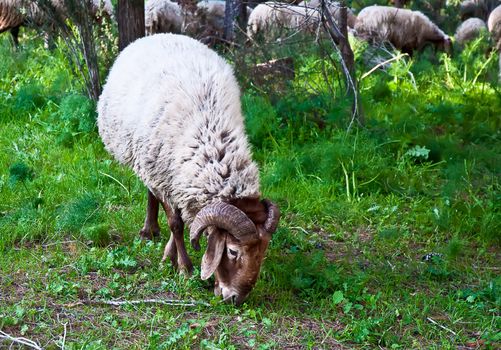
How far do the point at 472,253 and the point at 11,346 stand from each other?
359 centimetres

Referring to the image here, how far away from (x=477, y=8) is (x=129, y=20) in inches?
495

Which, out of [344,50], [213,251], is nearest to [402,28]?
[344,50]

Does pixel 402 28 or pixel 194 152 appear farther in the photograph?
pixel 402 28

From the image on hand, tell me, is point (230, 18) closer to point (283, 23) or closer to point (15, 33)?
point (283, 23)

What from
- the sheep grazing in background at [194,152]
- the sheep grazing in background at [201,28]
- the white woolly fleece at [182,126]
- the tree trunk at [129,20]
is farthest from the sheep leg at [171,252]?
the sheep grazing in background at [201,28]

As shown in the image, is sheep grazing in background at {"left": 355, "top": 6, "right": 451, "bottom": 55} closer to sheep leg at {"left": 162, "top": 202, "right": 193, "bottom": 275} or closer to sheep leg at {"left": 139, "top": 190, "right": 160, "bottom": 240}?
sheep leg at {"left": 139, "top": 190, "right": 160, "bottom": 240}

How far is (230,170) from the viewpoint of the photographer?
4730 mm

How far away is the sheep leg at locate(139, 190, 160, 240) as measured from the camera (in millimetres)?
5863

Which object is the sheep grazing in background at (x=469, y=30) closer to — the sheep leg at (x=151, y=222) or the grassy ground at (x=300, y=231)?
the grassy ground at (x=300, y=231)

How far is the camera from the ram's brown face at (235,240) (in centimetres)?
446

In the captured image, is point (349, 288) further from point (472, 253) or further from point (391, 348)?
point (472, 253)

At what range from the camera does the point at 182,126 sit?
5008 mm

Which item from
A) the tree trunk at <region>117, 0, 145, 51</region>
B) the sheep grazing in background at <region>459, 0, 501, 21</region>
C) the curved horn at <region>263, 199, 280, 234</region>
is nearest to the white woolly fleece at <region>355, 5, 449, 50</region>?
the sheep grazing in background at <region>459, 0, 501, 21</region>

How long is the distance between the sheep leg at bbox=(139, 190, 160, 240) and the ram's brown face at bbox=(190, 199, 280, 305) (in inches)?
47.4
